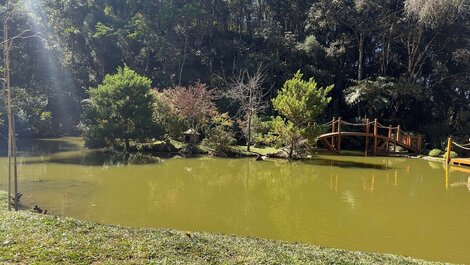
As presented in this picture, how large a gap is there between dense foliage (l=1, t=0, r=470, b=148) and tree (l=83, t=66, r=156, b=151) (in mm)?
7299

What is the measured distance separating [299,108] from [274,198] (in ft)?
25.0

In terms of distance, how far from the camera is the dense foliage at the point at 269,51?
24.7 meters

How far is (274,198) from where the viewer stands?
11.0 meters

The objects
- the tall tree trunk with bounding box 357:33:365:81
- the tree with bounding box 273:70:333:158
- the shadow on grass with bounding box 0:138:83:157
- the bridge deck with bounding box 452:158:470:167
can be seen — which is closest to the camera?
the tree with bounding box 273:70:333:158

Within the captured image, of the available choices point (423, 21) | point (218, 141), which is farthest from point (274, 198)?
point (423, 21)

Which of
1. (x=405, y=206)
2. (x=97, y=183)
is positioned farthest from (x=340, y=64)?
(x=97, y=183)

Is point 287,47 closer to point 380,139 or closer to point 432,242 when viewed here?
point 380,139

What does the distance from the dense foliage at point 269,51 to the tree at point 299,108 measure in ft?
25.1

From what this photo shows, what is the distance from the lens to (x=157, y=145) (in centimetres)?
2031

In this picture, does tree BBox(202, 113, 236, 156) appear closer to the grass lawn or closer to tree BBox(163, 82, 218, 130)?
tree BBox(163, 82, 218, 130)

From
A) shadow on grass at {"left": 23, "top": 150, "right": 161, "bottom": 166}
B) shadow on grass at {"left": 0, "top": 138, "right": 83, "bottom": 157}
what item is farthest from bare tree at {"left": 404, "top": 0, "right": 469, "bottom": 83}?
shadow on grass at {"left": 0, "top": 138, "right": 83, "bottom": 157}

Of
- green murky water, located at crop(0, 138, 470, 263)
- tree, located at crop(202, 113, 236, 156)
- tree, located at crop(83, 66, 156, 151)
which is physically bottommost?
green murky water, located at crop(0, 138, 470, 263)

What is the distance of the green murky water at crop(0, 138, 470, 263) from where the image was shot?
26.1 ft

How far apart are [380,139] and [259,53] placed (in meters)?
10.2
